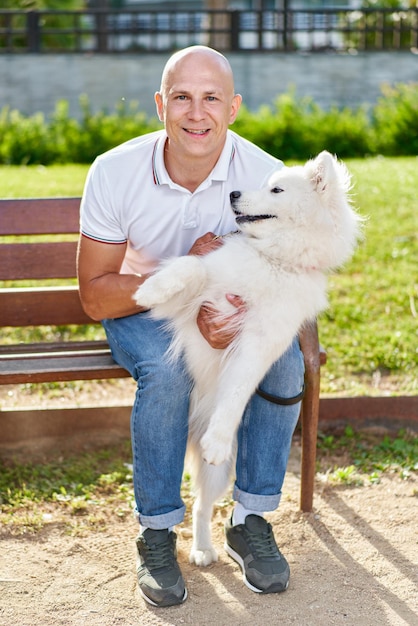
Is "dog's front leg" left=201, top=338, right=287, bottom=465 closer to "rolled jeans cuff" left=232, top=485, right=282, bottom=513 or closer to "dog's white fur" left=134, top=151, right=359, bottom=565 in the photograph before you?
"dog's white fur" left=134, top=151, right=359, bottom=565

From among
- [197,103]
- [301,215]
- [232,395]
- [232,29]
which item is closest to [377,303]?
[301,215]

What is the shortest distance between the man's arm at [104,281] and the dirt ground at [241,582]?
37.1 inches

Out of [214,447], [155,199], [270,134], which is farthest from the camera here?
[270,134]

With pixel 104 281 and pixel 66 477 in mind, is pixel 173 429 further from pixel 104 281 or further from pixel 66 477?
pixel 66 477

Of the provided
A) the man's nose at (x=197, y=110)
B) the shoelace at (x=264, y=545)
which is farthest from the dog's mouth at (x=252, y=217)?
the shoelace at (x=264, y=545)

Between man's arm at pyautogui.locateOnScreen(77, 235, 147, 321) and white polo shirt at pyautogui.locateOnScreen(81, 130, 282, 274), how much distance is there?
0.15 ft

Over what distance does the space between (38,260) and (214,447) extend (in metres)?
1.56

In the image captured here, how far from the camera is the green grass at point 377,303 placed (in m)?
4.72

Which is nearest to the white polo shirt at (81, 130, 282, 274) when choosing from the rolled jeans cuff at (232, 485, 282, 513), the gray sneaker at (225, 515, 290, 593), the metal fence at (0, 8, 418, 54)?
the rolled jeans cuff at (232, 485, 282, 513)

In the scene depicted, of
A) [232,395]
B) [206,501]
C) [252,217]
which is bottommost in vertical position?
[206,501]

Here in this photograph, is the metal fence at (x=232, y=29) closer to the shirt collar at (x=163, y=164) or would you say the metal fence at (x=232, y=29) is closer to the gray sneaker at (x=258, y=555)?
the shirt collar at (x=163, y=164)

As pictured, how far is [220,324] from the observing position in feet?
9.76

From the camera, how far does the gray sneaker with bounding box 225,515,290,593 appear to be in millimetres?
2877

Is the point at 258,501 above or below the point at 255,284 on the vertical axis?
below
